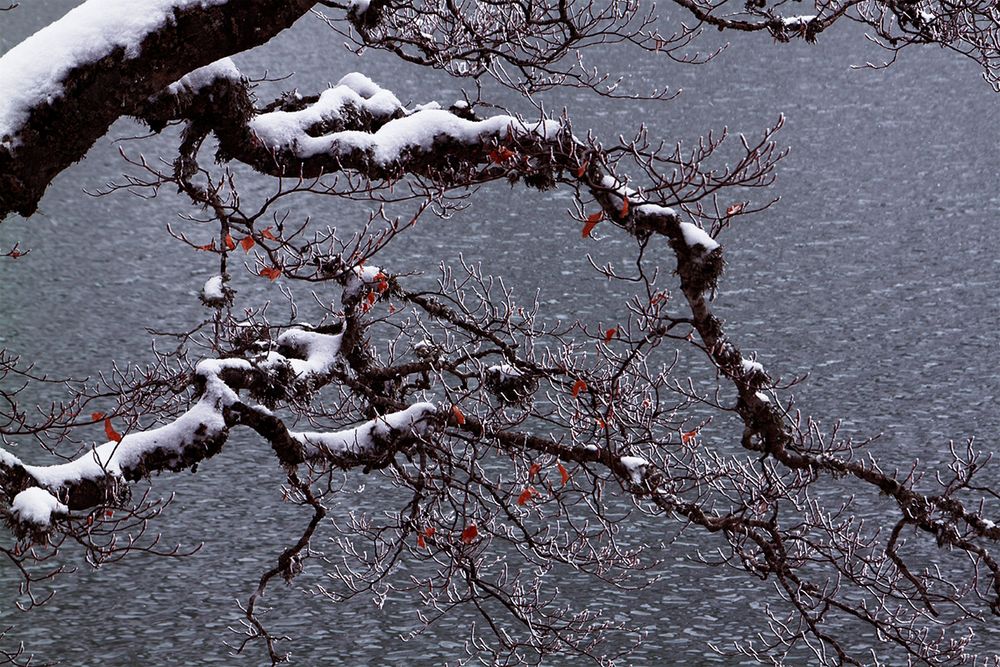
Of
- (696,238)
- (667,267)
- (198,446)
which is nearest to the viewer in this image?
(198,446)

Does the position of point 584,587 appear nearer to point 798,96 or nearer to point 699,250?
point 699,250

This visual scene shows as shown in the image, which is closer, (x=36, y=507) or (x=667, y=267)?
(x=36, y=507)

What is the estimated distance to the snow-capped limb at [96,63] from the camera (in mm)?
4441

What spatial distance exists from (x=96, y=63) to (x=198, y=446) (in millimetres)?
1970

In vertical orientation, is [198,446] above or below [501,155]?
below

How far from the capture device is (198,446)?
5.71 metres

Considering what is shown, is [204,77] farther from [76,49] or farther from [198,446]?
[198,446]

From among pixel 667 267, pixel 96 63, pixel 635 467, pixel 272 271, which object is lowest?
pixel 635 467

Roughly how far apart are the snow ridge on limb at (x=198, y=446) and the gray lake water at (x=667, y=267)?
886 centimetres

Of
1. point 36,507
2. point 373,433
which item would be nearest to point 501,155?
point 373,433

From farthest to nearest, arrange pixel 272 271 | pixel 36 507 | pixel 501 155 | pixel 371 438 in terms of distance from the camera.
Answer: pixel 371 438 < pixel 501 155 < pixel 272 271 < pixel 36 507

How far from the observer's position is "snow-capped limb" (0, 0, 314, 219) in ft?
14.6

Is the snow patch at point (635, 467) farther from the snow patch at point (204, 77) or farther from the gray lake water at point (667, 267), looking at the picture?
the gray lake water at point (667, 267)

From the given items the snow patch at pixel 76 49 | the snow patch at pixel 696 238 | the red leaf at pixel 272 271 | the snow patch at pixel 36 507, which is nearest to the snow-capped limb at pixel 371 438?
the red leaf at pixel 272 271
